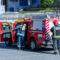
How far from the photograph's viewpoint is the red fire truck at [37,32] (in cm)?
1361

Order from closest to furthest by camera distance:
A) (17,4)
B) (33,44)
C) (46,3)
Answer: (33,44)
(46,3)
(17,4)

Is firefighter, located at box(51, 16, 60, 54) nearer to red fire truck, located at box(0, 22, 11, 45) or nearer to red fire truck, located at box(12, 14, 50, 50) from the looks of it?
red fire truck, located at box(12, 14, 50, 50)

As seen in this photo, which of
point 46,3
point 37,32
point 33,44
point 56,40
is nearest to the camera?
point 56,40

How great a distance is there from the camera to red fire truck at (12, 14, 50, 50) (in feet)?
44.7

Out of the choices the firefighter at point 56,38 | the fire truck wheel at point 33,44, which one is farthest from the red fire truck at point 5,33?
the firefighter at point 56,38

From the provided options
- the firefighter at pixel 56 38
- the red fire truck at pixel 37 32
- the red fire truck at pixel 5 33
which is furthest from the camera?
the red fire truck at pixel 5 33

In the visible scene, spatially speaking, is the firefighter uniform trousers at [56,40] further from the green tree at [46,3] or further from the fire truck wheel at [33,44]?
the green tree at [46,3]

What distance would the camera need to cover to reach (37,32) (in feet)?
46.1

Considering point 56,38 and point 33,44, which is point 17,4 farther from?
point 56,38

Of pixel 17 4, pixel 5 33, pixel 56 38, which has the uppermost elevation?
pixel 17 4

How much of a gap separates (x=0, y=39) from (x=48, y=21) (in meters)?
3.98

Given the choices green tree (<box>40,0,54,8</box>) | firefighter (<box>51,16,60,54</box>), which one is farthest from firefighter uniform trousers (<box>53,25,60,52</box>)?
green tree (<box>40,0,54,8</box>)

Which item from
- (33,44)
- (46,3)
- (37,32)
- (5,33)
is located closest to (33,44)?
(33,44)

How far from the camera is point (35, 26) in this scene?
14.3 meters
